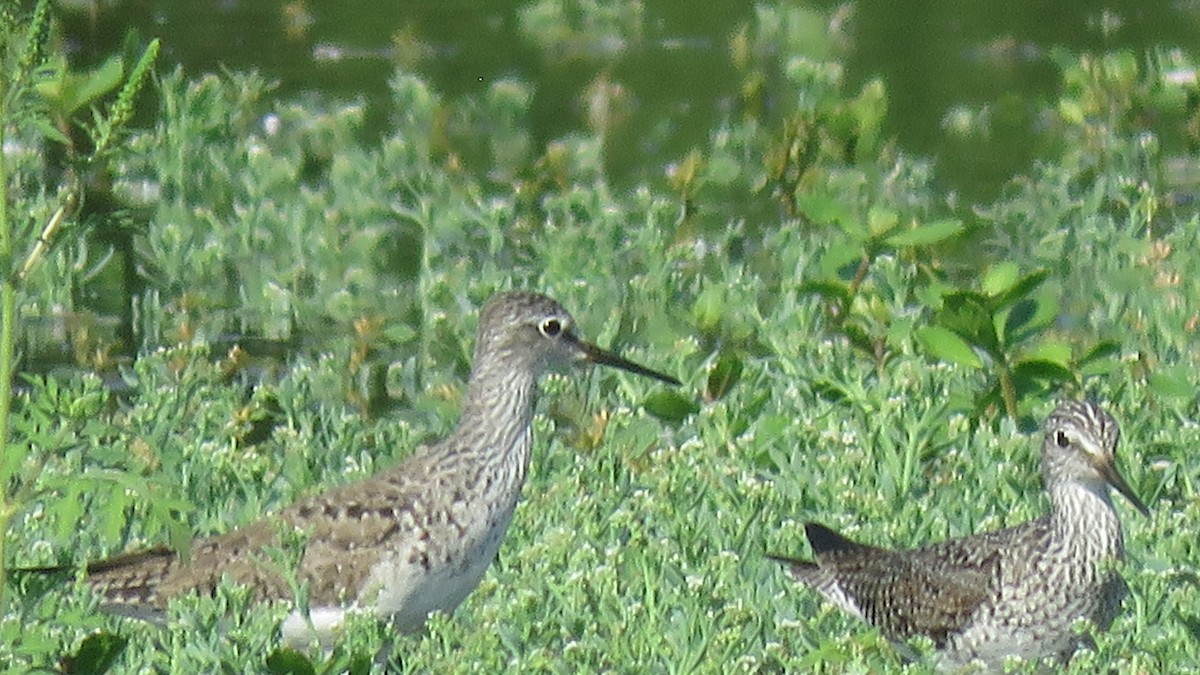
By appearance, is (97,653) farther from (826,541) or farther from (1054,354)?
(1054,354)

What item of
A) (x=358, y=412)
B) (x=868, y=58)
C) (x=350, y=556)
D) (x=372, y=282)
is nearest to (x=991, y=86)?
(x=868, y=58)

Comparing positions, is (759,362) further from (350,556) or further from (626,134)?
(626,134)

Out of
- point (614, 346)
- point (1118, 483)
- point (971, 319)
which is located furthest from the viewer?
point (614, 346)

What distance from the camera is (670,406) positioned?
25.6 feet

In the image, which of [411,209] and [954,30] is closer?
[411,209]

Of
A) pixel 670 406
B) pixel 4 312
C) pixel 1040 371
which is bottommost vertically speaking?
pixel 670 406

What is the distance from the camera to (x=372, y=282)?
30.7 ft

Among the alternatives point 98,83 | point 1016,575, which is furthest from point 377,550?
point 98,83

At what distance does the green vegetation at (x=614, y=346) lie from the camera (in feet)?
19.1

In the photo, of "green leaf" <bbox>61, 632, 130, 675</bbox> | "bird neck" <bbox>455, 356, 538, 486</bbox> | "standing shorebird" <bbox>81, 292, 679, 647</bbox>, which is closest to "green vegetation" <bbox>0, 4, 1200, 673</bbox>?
"green leaf" <bbox>61, 632, 130, 675</bbox>

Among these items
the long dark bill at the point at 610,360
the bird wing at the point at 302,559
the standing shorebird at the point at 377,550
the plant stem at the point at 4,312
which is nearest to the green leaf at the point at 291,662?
the plant stem at the point at 4,312

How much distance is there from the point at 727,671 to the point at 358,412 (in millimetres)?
2945

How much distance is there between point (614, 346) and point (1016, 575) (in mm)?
2550

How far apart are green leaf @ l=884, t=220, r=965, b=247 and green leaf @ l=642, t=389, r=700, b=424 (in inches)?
38.9
